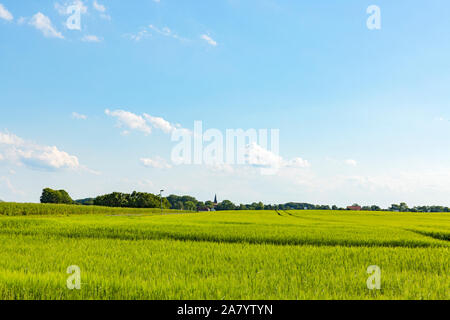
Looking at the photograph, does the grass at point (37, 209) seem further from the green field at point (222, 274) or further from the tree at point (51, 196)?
the tree at point (51, 196)

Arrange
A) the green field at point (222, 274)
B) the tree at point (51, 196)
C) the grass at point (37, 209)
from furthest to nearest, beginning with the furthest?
1. the tree at point (51, 196)
2. the grass at point (37, 209)
3. the green field at point (222, 274)

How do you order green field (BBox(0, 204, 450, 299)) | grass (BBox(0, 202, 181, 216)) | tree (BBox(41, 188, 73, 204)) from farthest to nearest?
1. tree (BBox(41, 188, 73, 204))
2. grass (BBox(0, 202, 181, 216))
3. green field (BBox(0, 204, 450, 299))

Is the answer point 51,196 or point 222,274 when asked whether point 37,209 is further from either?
point 51,196

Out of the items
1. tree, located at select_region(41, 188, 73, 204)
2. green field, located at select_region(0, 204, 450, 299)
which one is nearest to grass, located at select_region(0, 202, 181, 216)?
green field, located at select_region(0, 204, 450, 299)

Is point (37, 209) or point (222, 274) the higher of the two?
point (222, 274)

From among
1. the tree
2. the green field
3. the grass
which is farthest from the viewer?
the tree

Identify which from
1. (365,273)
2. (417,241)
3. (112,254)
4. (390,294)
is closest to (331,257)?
(365,273)

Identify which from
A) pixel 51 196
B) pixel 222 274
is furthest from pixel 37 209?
pixel 51 196

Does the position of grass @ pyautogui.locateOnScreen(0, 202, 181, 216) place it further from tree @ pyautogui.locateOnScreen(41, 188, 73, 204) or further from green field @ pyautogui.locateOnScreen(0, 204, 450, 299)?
tree @ pyautogui.locateOnScreen(41, 188, 73, 204)

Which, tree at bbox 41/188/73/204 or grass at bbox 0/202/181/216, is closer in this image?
grass at bbox 0/202/181/216

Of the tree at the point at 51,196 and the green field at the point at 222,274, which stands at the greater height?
the green field at the point at 222,274

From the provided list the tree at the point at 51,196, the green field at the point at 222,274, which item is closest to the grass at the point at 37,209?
the green field at the point at 222,274
